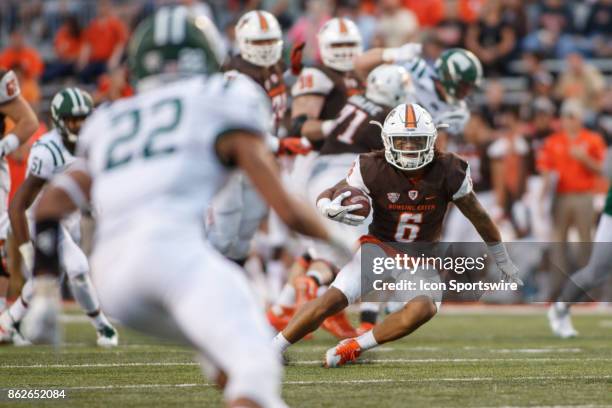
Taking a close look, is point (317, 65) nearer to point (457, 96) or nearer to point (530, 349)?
point (457, 96)

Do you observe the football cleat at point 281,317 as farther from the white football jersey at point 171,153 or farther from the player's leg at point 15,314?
the white football jersey at point 171,153

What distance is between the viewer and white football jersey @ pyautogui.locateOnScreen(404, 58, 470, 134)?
29.4 ft

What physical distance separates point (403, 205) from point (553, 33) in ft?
29.7

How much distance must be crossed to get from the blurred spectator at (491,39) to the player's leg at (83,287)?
25.9 feet

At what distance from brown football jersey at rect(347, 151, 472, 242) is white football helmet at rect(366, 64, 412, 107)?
75.7 inches

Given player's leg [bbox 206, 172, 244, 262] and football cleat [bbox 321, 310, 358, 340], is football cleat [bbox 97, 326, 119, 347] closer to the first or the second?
player's leg [bbox 206, 172, 244, 262]

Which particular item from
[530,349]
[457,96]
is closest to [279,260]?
[457,96]

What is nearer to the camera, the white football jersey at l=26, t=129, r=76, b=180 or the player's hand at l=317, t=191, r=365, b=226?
the player's hand at l=317, t=191, r=365, b=226

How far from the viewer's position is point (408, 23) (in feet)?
46.1

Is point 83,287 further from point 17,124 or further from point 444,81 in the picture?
point 444,81

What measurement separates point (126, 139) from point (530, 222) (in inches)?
403

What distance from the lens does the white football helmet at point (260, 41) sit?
29.0 feet

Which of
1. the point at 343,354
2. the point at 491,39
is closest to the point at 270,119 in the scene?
the point at 343,354

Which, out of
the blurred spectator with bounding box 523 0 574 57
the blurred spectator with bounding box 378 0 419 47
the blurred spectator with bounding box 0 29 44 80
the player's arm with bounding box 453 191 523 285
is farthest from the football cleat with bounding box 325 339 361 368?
the blurred spectator with bounding box 523 0 574 57
